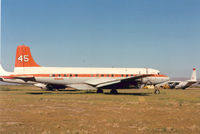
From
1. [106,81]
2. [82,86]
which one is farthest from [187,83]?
[82,86]

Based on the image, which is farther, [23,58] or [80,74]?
[80,74]

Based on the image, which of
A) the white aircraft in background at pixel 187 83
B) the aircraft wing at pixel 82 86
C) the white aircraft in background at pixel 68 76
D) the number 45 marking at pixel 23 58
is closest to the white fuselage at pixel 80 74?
the white aircraft in background at pixel 68 76

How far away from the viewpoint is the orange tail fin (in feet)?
118

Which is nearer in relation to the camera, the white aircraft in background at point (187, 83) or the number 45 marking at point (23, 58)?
the number 45 marking at point (23, 58)

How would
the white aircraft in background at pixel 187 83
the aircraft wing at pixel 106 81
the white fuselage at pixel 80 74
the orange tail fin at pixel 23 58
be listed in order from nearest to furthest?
the aircraft wing at pixel 106 81 → the white fuselage at pixel 80 74 → the orange tail fin at pixel 23 58 → the white aircraft in background at pixel 187 83

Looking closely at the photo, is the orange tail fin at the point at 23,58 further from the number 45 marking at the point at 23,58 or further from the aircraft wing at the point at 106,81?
the aircraft wing at the point at 106,81

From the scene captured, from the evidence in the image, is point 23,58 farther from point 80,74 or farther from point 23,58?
point 80,74

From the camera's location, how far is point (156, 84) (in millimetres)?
39812

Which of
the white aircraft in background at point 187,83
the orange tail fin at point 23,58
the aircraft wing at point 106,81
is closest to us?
the aircraft wing at point 106,81

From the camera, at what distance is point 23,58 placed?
3625cm

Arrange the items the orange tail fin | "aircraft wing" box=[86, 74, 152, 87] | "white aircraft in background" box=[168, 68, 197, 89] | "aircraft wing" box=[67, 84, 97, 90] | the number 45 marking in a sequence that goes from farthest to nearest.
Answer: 1. "white aircraft in background" box=[168, 68, 197, 89]
2. "aircraft wing" box=[67, 84, 97, 90]
3. the number 45 marking
4. the orange tail fin
5. "aircraft wing" box=[86, 74, 152, 87]

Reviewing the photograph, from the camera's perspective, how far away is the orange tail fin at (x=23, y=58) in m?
36.1

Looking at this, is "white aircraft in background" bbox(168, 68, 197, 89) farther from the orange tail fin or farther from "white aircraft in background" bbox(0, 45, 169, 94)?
the orange tail fin

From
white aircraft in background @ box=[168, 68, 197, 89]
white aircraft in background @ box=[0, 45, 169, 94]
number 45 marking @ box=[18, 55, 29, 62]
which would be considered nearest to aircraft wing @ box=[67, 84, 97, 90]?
white aircraft in background @ box=[0, 45, 169, 94]
